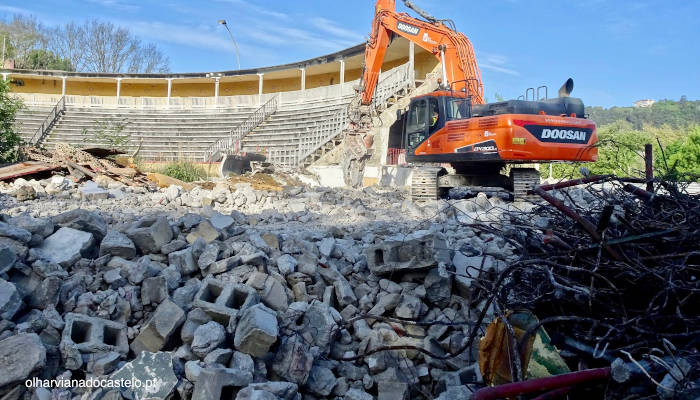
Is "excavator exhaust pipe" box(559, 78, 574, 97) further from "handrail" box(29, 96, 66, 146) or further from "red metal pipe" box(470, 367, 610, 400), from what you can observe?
"handrail" box(29, 96, 66, 146)

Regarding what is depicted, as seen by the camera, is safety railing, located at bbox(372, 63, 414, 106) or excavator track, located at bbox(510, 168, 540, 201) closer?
excavator track, located at bbox(510, 168, 540, 201)

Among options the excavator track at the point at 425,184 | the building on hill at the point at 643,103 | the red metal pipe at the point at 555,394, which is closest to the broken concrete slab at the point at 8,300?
the red metal pipe at the point at 555,394

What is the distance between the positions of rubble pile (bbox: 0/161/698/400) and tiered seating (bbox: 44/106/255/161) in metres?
23.6

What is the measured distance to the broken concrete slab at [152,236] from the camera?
166 inches

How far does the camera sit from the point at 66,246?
13.1 ft

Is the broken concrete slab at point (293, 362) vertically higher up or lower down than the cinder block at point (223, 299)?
lower down

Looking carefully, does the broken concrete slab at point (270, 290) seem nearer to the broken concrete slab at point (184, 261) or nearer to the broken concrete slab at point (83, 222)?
the broken concrete slab at point (184, 261)

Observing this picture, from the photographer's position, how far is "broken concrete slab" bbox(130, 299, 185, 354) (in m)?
3.17

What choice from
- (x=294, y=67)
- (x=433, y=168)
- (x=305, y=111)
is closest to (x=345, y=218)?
(x=433, y=168)

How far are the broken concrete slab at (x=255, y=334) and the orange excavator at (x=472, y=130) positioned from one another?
719cm

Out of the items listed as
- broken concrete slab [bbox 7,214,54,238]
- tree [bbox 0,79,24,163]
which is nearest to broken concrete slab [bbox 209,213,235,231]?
broken concrete slab [bbox 7,214,54,238]

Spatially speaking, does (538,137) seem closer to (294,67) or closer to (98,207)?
(98,207)

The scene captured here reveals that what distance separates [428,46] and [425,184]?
4550mm

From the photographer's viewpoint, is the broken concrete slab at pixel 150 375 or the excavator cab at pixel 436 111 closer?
the broken concrete slab at pixel 150 375
